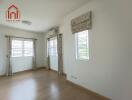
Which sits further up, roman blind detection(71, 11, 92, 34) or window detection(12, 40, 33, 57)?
roman blind detection(71, 11, 92, 34)

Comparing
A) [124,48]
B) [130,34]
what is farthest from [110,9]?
[124,48]

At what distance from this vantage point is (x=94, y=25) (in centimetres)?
244

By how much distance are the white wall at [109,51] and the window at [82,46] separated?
8.9 inches

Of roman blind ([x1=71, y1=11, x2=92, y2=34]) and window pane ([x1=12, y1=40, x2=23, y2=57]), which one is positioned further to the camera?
window pane ([x1=12, y1=40, x2=23, y2=57])

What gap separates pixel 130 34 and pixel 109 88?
51.4 inches

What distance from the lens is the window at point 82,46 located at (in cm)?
279

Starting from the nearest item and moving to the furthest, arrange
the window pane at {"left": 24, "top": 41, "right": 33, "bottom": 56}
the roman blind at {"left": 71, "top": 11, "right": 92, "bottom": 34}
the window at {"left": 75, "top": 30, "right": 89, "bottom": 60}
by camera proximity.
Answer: the roman blind at {"left": 71, "top": 11, "right": 92, "bottom": 34}
the window at {"left": 75, "top": 30, "right": 89, "bottom": 60}
the window pane at {"left": 24, "top": 41, "right": 33, "bottom": 56}

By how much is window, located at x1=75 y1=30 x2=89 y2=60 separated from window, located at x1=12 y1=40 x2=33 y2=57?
3.68 metres

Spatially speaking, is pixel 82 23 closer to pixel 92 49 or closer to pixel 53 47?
pixel 92 49

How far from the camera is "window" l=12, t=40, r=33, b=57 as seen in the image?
494 cm

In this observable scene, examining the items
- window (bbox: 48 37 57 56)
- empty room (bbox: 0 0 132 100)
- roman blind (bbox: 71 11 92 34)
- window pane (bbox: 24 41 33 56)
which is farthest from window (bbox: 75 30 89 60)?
window pane (bbox: 24 41 33 56)

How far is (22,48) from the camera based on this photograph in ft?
17.3

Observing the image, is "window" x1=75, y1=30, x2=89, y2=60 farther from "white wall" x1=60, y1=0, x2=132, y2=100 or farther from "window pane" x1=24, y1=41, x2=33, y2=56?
"window pane" x1=24, y1=41, x2=33, y2=56

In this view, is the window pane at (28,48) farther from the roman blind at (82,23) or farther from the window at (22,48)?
the roman blind at (82,23)
